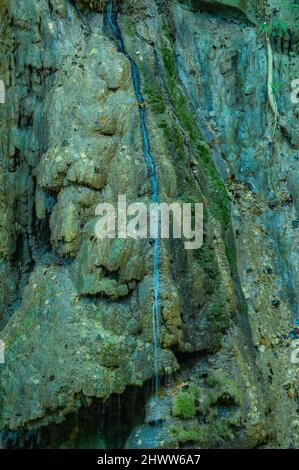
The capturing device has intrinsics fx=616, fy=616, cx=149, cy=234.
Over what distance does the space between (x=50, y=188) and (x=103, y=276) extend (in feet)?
3.82

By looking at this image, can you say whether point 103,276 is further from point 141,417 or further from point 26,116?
point 26,116

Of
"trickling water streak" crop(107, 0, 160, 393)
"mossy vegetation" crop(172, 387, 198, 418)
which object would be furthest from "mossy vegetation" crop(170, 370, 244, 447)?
"trickling water streak" crop(107, 0, 160, 393)

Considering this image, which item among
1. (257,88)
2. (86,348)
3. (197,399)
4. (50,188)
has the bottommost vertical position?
(197,399)

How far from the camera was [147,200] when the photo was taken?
6305 millimetres

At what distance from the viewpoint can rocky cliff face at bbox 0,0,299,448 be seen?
5.86m

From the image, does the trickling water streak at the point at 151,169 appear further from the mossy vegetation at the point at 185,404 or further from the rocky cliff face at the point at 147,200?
the mossy vegetation at the point at 185,404

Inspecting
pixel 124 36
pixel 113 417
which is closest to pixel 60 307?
pixel 113 417

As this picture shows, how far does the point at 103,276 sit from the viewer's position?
602 cm

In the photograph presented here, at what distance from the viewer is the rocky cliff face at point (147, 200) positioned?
19.2ft

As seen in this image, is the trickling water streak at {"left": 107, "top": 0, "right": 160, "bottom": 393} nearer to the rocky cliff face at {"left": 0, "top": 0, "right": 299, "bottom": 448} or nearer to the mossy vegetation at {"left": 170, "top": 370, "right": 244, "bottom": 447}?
the rocky cliff face at {"left": 0, "top": 0, "right": 299, "bottom": 448}

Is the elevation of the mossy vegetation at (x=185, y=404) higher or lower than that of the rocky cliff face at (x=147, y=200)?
lower

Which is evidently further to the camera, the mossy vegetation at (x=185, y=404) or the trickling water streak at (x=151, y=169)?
the trickling water streak at (x=151, y=169)

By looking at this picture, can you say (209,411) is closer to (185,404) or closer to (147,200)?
(185,404)

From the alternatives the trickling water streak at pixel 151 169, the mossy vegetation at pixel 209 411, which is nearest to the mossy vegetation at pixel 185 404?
the mossy vegetation at pixel 209 411
